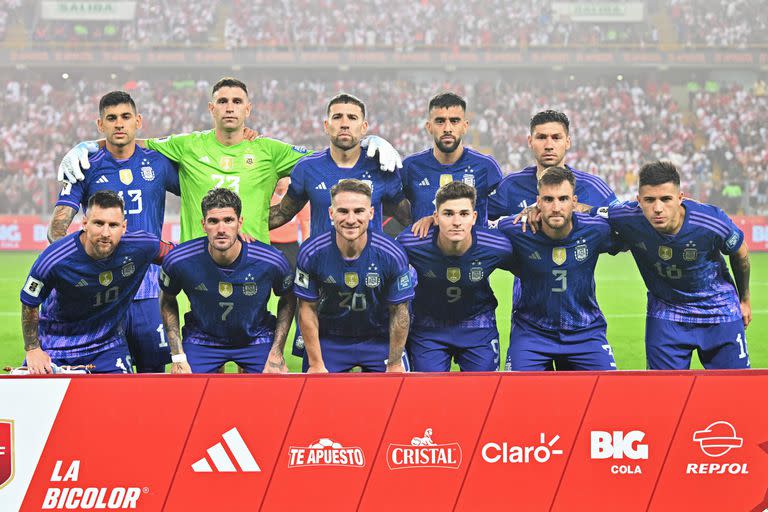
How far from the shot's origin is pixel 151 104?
34031mm

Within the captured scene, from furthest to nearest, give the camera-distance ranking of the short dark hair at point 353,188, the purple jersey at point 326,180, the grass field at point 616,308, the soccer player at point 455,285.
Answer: the grass field at point 616,308
the purple jersey at point 326,180
the soccer player at point 455,285
the short dark hair at point 353,188

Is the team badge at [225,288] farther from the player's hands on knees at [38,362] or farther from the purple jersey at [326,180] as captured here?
the player's hands on knees at [38,362]

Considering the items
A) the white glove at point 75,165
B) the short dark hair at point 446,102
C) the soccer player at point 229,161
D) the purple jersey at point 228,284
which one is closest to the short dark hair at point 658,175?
the short dark hair at point 446,102

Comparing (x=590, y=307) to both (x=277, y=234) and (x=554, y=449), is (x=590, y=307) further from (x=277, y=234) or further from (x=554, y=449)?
(x=277, y=234)

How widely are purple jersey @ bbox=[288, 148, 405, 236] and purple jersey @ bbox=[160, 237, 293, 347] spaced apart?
0.60 meters

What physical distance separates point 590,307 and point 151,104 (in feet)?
99.5

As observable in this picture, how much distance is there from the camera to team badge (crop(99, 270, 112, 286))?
559 cm

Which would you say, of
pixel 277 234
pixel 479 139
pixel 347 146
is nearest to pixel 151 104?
pixel 479 139

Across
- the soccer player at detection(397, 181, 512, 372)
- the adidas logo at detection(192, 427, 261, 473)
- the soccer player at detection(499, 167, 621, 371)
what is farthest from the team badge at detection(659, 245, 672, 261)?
the adidas logo at detection(192, 427, 261, 473)

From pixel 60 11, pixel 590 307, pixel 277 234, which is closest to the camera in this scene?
pixel 590 307

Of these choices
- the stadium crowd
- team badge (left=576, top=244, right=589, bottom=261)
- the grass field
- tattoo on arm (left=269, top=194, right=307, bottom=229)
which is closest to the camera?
team badge (left=576, top=244, right=589, bottom=261)

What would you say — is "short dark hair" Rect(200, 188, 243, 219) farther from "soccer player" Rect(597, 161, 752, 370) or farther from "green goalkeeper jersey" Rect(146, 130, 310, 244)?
"soccer player" Rect(597, 161, 752, 370)

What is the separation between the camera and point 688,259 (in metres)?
5.80

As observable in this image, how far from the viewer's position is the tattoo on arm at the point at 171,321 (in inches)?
217
